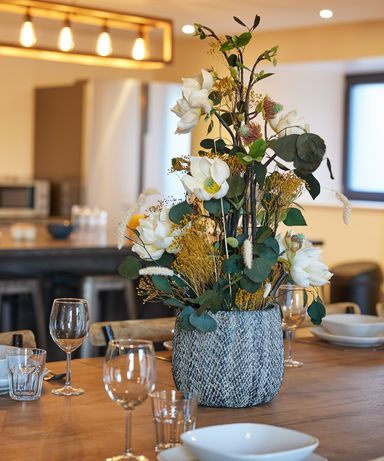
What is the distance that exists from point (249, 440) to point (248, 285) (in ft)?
1.29

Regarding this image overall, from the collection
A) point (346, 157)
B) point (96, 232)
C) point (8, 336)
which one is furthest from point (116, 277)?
point (346, 157)

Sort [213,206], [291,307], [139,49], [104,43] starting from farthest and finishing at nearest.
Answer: [139,49] → [104,43] → [291,307] → [213,206]

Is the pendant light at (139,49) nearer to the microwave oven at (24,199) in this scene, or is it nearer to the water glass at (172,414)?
the microwave oven at (24,199)

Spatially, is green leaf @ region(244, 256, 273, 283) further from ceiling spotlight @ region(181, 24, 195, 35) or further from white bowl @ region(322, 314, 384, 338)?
ceiling spotlight @ region(181, 24, 195, 35)

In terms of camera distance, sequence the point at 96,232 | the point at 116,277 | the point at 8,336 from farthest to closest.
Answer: the point at 96,232 → the point at 116,277 → the point at 8,336

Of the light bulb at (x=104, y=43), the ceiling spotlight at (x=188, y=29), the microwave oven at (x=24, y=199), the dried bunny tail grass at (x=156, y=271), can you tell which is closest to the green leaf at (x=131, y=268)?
the dried bunny tail grass at (x=156, y=271)

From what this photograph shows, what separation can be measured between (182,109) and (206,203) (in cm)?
21

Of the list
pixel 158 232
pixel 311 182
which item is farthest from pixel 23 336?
pixel 311 182

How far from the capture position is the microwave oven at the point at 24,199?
7.68 meters

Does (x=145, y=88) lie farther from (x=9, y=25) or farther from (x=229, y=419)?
(x=229, y=419)

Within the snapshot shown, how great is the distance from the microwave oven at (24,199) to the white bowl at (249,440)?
6.24 meters

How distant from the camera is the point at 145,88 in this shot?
7676 mm

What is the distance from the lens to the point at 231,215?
6.51 feet

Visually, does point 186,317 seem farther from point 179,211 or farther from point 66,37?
point 66,37
